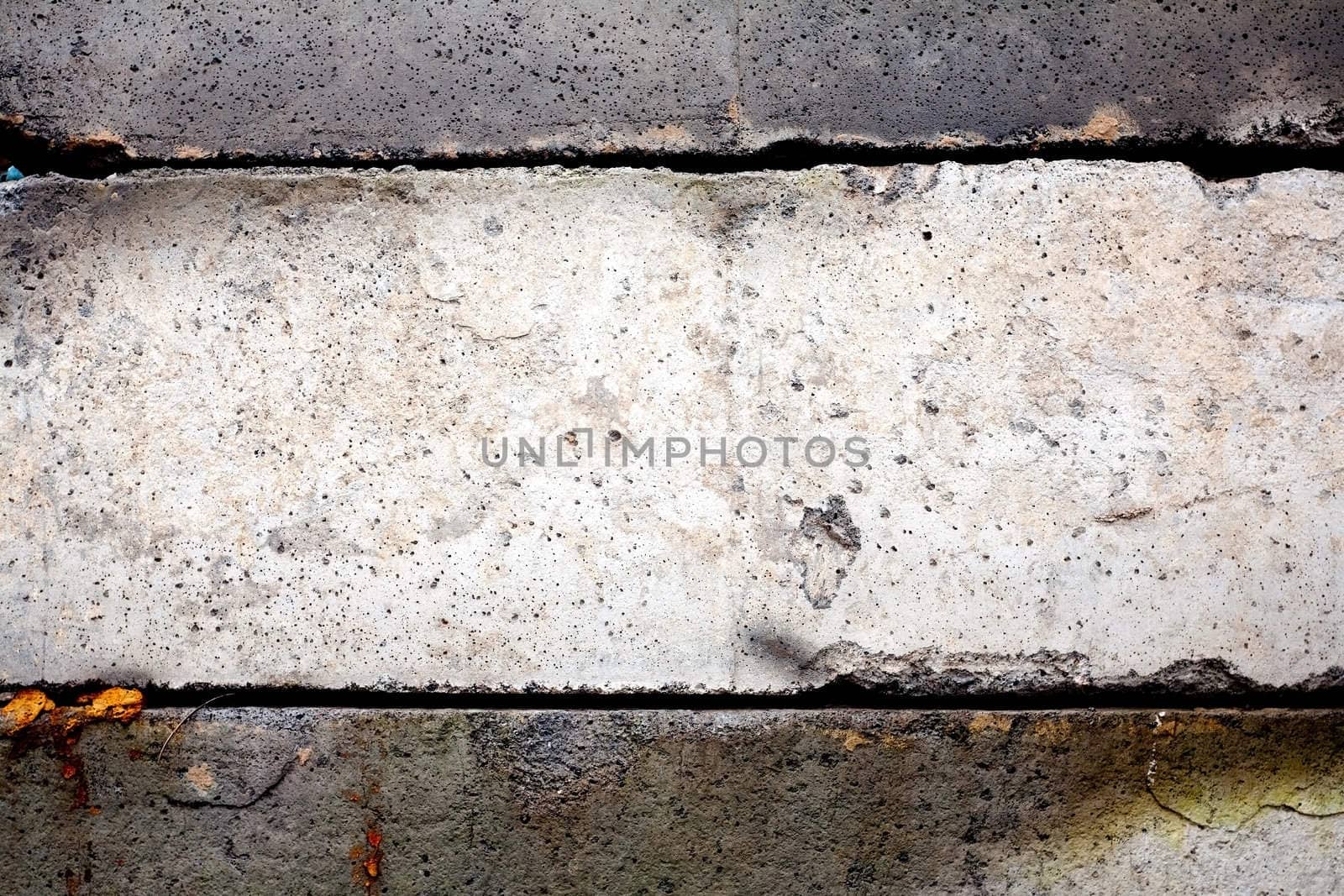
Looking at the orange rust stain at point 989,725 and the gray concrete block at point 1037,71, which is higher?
the gray concrete block at point 1037,71

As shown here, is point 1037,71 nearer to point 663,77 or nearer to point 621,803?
point 663,77

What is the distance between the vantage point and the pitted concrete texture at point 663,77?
1633 millimetres

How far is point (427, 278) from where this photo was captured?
159 centimetres

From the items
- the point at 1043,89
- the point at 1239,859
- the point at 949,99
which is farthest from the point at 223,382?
the point at 1239,859

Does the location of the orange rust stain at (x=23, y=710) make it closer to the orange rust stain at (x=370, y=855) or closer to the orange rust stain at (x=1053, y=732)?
the orange rust stain at (x=370, y=855)

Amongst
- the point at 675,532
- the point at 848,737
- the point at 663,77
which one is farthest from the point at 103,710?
the point at 663,77

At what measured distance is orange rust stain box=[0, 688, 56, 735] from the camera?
1.53m

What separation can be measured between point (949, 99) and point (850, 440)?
A: 2.22 feet

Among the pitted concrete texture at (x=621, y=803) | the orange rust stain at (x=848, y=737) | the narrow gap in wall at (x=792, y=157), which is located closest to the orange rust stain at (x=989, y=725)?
the pitted concrete texture at (x=621, y=803)

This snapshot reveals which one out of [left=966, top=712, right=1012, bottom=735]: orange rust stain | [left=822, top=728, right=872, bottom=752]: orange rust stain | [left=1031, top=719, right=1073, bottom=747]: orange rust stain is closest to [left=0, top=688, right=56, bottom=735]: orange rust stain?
[left=822, top=728, right=872, bottom=752]: orange rust stain

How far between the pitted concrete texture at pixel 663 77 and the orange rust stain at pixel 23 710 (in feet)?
3.30

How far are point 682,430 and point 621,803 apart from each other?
26.0 inches

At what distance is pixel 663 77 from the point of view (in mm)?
1640

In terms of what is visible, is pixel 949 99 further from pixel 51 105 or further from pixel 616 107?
pixel 51 105
